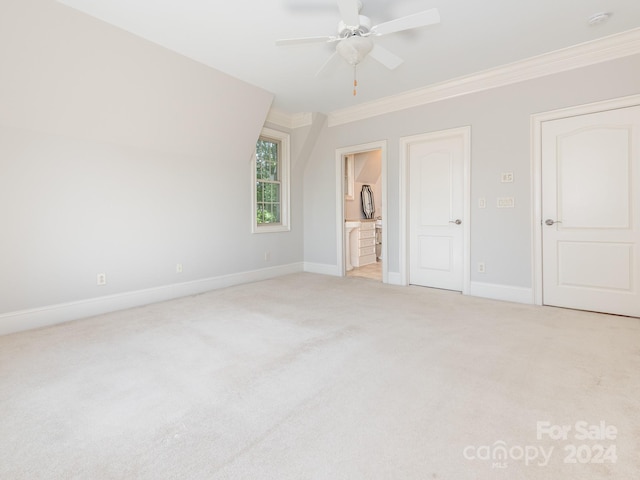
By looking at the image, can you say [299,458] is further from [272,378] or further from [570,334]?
[570,334]

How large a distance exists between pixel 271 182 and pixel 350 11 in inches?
143

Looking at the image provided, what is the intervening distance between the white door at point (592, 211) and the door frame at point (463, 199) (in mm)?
801

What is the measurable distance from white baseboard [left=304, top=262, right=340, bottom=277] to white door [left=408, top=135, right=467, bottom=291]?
53.0 inches

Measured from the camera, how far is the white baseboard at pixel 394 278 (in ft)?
15.9

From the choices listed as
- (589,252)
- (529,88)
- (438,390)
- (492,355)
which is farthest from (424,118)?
(438,390)

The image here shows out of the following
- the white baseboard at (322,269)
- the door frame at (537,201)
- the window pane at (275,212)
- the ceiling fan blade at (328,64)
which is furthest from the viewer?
the window pane at (275,212)

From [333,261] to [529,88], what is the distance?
11.8ft

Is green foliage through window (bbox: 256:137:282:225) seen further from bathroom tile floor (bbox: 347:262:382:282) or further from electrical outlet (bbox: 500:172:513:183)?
electrical outlet (bbox: 500:172:513:183)

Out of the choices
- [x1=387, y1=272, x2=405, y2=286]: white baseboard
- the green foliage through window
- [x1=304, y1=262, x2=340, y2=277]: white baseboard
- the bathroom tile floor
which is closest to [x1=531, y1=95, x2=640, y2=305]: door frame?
[x1=387, y1=272, x2=405, y2=286]: white baseboard

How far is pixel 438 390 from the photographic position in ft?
6.27

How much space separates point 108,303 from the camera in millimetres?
3652

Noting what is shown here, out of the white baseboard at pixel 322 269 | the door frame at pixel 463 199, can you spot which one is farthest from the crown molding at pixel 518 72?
the white baseboard at pixel 322 269

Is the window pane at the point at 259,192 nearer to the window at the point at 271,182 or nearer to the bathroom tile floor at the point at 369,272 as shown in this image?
the window at the point at 271,182

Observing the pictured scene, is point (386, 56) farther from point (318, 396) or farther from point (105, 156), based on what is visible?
Result: point (105, 156)
